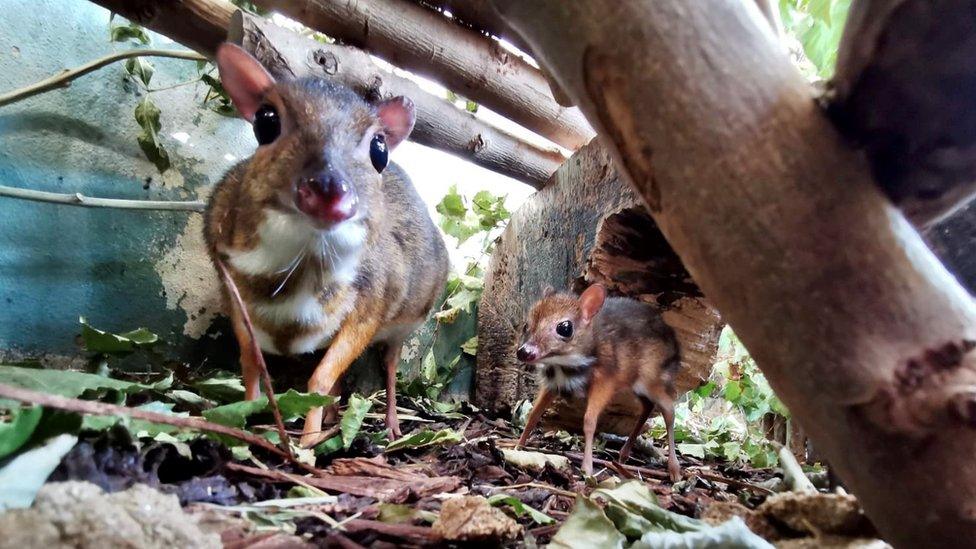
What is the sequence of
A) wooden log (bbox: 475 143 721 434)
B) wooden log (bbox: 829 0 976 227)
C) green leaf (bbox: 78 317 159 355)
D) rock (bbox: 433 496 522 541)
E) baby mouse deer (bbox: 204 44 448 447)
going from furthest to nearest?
wooden log (bbox: 475 143 721 434), green leaf (bbox: 78 317 159 355), baby mouse deer (bbox: 204 44 448 447), rock (bbox: 433 496 522 541), wooden log (bbox: 829 0 976 227)

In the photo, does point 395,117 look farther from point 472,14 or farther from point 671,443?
point 671,443

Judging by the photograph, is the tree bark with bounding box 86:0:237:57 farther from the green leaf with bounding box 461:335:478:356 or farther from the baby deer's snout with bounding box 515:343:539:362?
the green leaf with bounding box 461:335:478:356

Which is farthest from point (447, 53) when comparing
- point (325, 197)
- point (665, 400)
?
point (665, 400)

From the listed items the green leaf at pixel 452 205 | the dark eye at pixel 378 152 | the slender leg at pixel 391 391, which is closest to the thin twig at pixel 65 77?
the dark eye at pixel 378 152

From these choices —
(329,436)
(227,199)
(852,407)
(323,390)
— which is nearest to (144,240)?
(227,199)

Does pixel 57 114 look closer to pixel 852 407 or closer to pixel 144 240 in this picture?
pixel 144 240

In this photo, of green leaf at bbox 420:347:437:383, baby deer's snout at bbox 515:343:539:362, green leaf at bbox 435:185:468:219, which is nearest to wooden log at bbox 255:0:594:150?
green leaf at bbox 435:185:468:219
